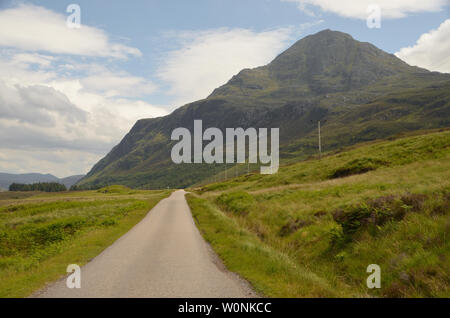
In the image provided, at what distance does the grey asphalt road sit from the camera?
840 centimetres

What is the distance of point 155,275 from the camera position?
10.1m

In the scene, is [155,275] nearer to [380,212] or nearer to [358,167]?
[380,212]

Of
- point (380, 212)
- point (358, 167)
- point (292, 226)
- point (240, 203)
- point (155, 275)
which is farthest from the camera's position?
point (358, 167)

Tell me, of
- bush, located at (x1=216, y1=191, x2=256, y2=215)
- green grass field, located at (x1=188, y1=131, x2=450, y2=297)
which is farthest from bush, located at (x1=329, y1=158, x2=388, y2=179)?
green grass field, located at (x1=188, y1=131, x2=450, y2=297)

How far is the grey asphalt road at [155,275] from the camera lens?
27.6 feet

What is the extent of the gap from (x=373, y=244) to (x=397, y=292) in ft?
10.2

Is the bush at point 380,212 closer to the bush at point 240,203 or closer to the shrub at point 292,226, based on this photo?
the shrub at point 292,226

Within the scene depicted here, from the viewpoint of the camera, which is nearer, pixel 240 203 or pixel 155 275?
pixel 155 275

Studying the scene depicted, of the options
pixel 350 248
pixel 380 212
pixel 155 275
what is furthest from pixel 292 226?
pixel 155 275

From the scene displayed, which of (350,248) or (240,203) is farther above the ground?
(350,248)

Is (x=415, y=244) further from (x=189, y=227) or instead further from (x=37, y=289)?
(x=189, y=227)

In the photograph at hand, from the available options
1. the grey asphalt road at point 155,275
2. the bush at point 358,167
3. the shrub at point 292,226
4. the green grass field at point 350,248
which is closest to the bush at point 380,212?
the green grass field at point 350,248

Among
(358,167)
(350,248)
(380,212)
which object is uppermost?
(358,167)
